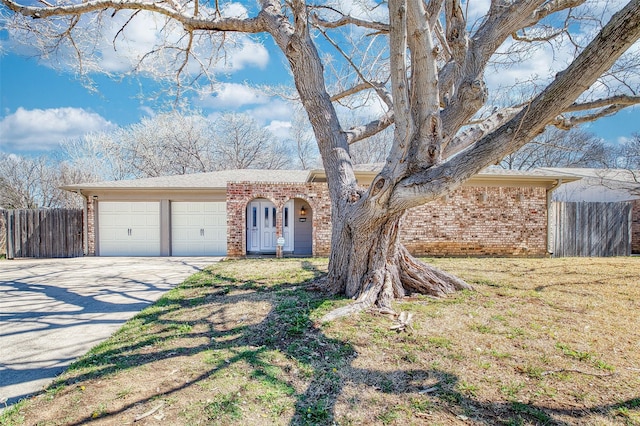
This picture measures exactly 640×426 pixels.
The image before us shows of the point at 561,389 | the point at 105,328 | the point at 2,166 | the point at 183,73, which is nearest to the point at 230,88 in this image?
the point at 183,73

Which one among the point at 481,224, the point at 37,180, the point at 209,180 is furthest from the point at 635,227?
the point at 37,180

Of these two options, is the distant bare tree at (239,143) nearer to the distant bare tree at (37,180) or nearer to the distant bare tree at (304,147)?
the distant bare tree at (304,147)

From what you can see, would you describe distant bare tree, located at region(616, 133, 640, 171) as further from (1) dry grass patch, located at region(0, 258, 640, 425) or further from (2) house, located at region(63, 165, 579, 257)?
(1) dry grass patch, located at region(0, 258, 640, 425)

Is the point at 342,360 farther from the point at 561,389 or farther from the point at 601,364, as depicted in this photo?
the point at 601,364

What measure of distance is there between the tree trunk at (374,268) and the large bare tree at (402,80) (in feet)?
0.06

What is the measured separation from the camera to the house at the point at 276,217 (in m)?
10.5

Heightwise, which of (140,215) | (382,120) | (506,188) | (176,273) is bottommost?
(176,273)

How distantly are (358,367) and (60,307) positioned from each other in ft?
16.3

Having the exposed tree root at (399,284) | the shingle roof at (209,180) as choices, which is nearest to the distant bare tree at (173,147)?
the shingle roof at (209,180)

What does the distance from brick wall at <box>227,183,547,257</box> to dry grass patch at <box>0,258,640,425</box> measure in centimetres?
554

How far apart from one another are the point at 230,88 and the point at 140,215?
603cm

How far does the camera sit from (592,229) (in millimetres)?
10953

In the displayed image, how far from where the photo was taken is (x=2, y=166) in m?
20.2

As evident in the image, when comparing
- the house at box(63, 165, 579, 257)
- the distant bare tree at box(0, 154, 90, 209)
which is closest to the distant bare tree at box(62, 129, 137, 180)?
the distant bare tree at box(0, 154, 90, 209)
